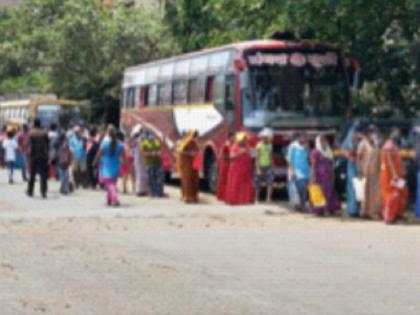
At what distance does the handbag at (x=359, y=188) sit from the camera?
2223cm

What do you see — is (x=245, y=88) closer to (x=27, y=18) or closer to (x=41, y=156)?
(x=41, y=156)

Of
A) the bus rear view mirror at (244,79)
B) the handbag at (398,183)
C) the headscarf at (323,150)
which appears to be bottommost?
the handbag at (398,183)

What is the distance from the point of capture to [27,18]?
200 ft

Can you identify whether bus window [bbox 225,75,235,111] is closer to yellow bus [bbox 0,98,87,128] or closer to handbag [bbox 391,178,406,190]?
handbag [bbox 391,178,406,190]

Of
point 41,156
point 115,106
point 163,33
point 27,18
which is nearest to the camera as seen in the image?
point 41,156

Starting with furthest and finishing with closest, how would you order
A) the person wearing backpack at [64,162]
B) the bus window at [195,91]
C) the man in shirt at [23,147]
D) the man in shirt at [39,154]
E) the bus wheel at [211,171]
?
1. the man in shirt at [23,147]
2. the bus window at [195,91]
3. the bus wheel at [211,171]
4. the person wearing backpack at [64,162]
5. the man in shirt at [39,154]

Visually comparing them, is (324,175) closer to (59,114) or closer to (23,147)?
(23,147)

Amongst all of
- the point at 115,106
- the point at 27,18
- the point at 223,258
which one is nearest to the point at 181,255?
the point at 223,258

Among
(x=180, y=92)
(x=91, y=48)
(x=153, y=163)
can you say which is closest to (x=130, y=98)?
(x=180, y=92)

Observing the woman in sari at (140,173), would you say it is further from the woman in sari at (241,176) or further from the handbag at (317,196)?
the handbag at (317,196)

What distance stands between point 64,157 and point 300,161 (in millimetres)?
7685

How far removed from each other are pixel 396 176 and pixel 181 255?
6.61 metres

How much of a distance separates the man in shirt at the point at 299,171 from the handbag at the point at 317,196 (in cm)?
52

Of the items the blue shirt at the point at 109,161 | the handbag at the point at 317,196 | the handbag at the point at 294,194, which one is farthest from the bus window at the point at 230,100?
the handbag at the point at 317,196
